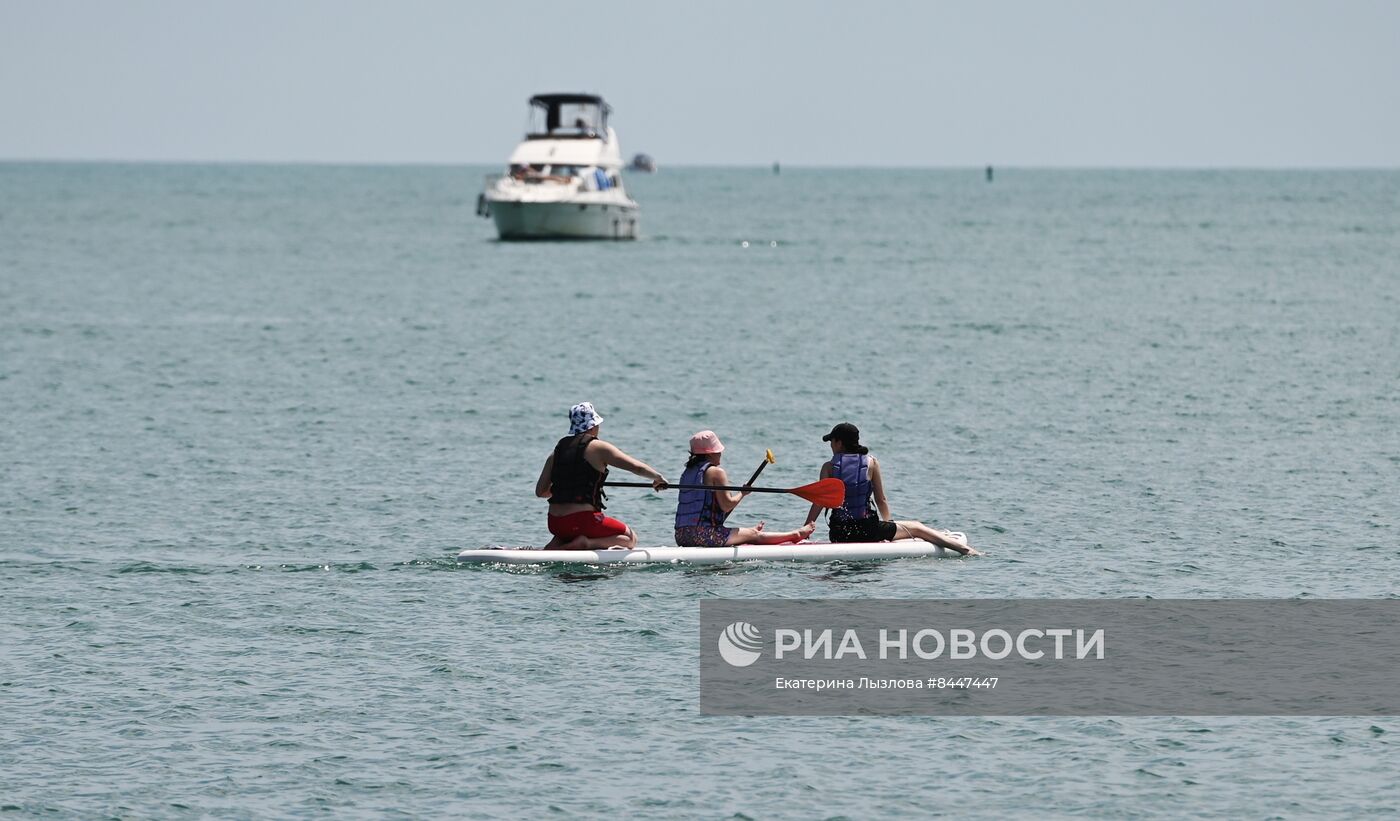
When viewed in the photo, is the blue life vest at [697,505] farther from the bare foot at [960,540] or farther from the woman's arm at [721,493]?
the bare foot at [960,540]

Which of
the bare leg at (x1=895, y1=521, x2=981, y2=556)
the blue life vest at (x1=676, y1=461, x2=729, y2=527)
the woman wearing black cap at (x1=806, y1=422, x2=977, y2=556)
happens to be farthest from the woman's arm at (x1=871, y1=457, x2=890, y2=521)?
the blue life vest at (x1=676, y1=461, x2=729, y2=527)

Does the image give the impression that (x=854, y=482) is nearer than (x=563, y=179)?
Yes

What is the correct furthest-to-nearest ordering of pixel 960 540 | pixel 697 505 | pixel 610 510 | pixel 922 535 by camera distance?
1. pixel 610 510
2. pixel 960 540
3. pixel 922 535
4. pixel 697 505

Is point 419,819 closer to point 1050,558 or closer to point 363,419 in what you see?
point 1050,558

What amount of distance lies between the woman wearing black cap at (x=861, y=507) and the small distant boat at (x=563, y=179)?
203ft

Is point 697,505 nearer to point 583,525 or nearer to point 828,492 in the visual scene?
point 583,525

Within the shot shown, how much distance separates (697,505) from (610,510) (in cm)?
477

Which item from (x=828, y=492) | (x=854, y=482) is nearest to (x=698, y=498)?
(x=828, y=492)

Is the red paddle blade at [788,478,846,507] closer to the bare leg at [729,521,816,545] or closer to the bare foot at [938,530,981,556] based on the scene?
the bare leg at [729,521,816,545]

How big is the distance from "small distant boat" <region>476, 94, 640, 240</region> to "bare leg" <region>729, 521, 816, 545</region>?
61.8 meters

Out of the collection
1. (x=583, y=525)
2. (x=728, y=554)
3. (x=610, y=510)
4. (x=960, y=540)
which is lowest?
(x=610, y=510)

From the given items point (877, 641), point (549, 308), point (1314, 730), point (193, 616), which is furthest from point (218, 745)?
point (549, 308)

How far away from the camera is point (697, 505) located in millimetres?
19234

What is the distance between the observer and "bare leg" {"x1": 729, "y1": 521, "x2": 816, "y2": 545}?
19391 millimetres
